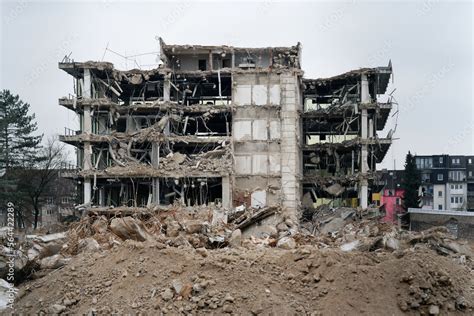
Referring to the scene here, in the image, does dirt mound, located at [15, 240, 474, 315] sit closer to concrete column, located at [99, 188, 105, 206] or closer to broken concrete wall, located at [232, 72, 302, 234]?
broken concrete wall, located at [232, 72, 302, 234]

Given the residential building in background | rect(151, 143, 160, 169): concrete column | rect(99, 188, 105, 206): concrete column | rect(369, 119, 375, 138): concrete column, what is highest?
rect(369, 119, 375, 138): concrete column

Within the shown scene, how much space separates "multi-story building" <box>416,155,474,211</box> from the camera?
2665 inches

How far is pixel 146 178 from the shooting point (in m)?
33.4

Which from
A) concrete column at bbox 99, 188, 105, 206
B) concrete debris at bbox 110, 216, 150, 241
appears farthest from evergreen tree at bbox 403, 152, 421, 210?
concrete debris at bbox 110, 216, 150, 241

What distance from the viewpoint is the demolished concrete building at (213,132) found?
33562 mm

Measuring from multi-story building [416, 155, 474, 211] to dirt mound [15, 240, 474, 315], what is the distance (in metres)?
60.0

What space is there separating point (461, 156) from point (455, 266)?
63454 millimetres

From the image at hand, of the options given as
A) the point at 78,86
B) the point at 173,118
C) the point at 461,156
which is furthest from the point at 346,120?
the point at 461,156

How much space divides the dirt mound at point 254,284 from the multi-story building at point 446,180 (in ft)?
197

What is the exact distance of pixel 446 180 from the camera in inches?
2682

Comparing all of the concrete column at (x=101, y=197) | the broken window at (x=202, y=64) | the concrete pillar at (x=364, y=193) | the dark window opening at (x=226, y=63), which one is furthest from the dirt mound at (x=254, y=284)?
the broken window at (x=202, y=64)

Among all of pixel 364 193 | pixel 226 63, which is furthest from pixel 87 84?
pixel 364 193

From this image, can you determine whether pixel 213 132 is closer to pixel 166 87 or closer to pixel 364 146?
pixel 166 87

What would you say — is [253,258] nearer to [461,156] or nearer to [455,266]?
[455,266]
